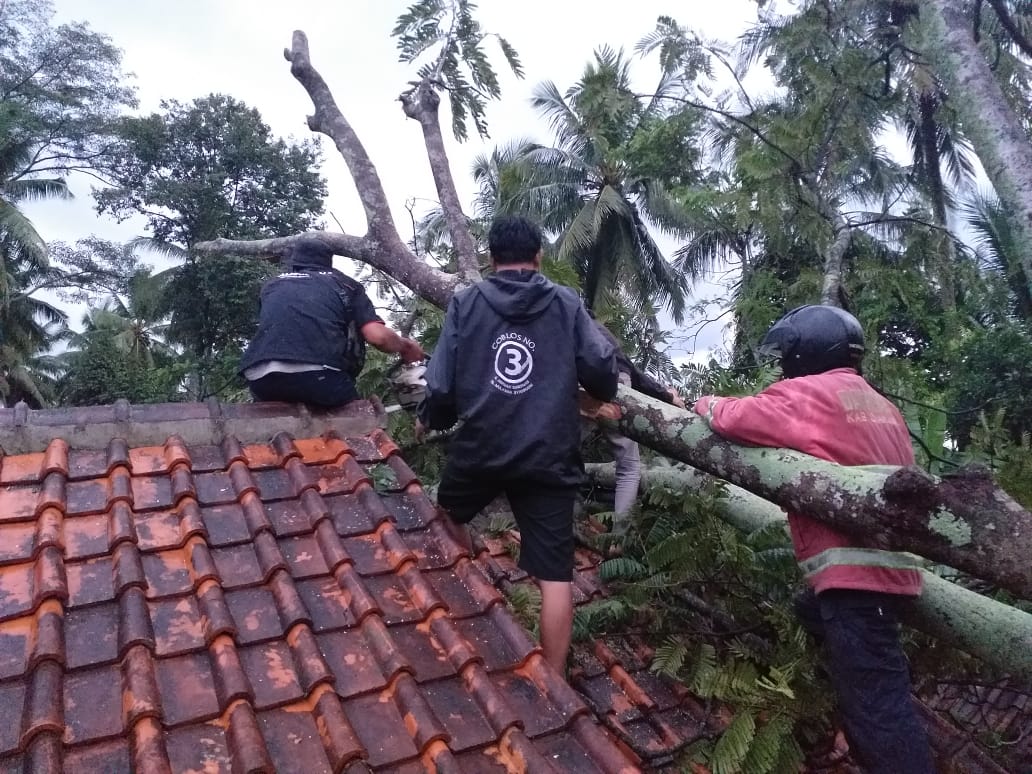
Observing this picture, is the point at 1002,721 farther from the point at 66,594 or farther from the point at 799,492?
the point at 66,594

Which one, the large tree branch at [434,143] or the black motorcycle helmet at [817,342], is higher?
the large tree branch at [434,143]

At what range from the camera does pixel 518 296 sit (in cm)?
279

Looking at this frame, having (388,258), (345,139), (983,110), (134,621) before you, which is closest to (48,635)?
(134,621)

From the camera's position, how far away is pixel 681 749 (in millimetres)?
2816

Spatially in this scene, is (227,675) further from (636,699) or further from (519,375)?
(636,699)

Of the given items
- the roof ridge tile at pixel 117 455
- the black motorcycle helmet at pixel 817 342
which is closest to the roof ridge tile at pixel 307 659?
the roof ridge tile at pixel 117 455

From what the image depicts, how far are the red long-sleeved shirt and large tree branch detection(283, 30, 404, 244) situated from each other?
3010 millimetres

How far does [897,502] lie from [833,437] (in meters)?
0.51

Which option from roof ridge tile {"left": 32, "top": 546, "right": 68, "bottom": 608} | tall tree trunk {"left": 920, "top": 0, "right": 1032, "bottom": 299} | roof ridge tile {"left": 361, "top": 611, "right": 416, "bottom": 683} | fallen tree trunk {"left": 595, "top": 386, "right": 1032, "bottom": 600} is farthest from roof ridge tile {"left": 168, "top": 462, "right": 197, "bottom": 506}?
tall tree trunk {"left": 920, "top": 0, "right": 1032, "bottom": 299}

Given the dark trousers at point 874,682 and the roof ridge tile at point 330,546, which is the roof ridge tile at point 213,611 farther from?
the dark trousers at point 874,682

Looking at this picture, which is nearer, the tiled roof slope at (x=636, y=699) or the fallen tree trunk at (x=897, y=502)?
the fallen tree trunk at (x=897, y=502)

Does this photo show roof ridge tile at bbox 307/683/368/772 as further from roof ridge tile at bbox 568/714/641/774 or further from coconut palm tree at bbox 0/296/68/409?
coconut palm tree at bbox 0/296/68/409

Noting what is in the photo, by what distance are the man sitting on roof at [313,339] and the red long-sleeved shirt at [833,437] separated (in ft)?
6.61

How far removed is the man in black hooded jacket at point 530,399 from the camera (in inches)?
106
